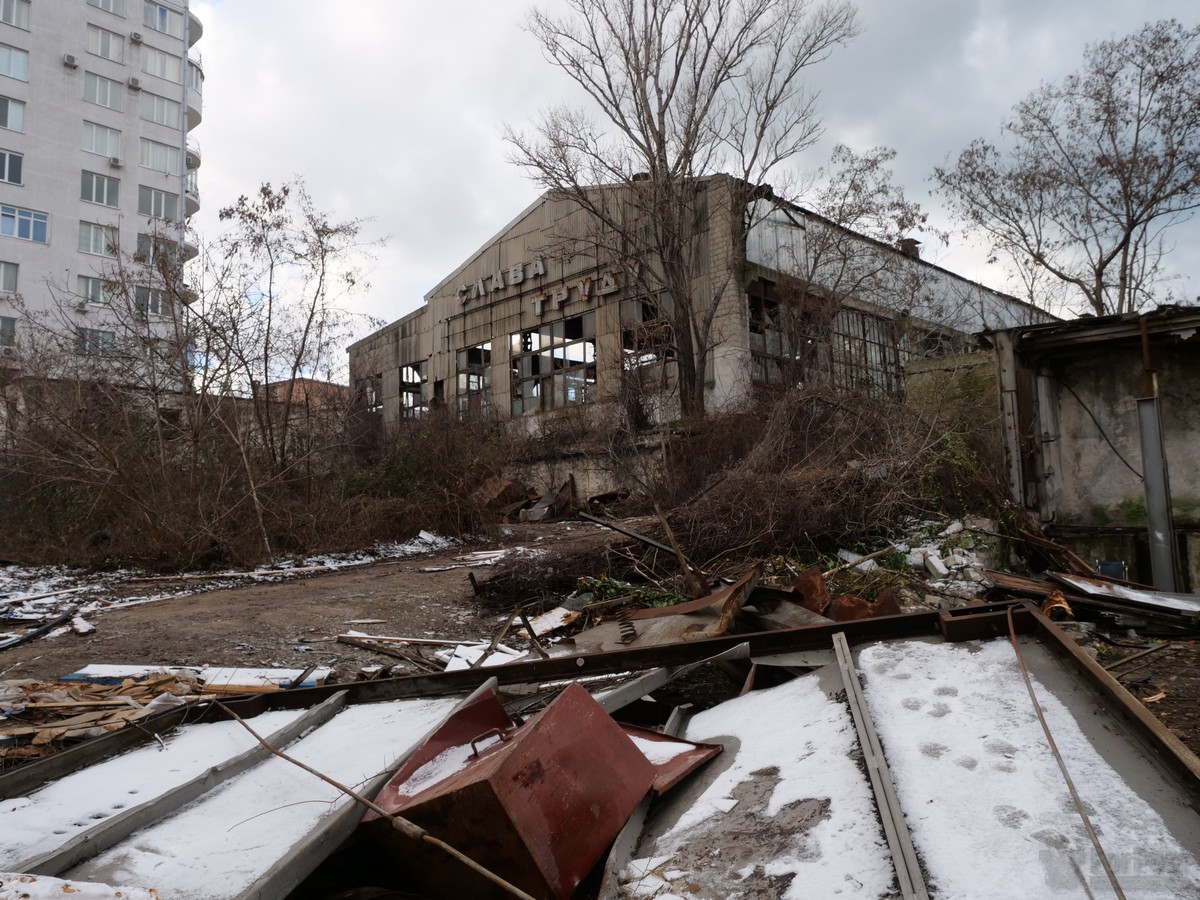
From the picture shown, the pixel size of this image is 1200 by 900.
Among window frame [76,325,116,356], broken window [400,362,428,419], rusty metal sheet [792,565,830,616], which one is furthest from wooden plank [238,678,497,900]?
broken window [400,362,428,419]

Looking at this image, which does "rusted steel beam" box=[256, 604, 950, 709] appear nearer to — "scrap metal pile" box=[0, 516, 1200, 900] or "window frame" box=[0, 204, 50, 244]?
"scrap metal pile" box=[0, 516, 1200, 900]

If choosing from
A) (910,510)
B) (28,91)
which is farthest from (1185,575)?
(28,91)

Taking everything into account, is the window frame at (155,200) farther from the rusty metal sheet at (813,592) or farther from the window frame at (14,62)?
the rusty metal sheet at (813,592)

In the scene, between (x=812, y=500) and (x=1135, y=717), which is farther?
(x=812, y=500)

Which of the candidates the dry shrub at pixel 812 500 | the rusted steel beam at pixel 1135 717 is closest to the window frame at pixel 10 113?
the dry shrub at pixel 812 500

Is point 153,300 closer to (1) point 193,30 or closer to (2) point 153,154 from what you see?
(2) point 153,154

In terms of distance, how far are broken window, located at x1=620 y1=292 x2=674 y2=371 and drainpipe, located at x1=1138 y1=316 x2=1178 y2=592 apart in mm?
10090

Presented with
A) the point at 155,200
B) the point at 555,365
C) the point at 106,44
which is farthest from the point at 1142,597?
the point at 106,44

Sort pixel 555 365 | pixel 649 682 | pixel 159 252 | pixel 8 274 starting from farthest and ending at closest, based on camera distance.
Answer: pixel 8 274 < pixel 555 365 < pixel 159 252 < pixel 649 682

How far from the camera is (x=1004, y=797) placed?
1.96m

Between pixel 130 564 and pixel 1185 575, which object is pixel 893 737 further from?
pixel 130 564

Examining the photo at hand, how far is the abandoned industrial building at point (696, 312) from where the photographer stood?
55.7ft

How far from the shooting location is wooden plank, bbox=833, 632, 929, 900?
1.62m

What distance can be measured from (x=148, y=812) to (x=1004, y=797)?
8.43 ft
